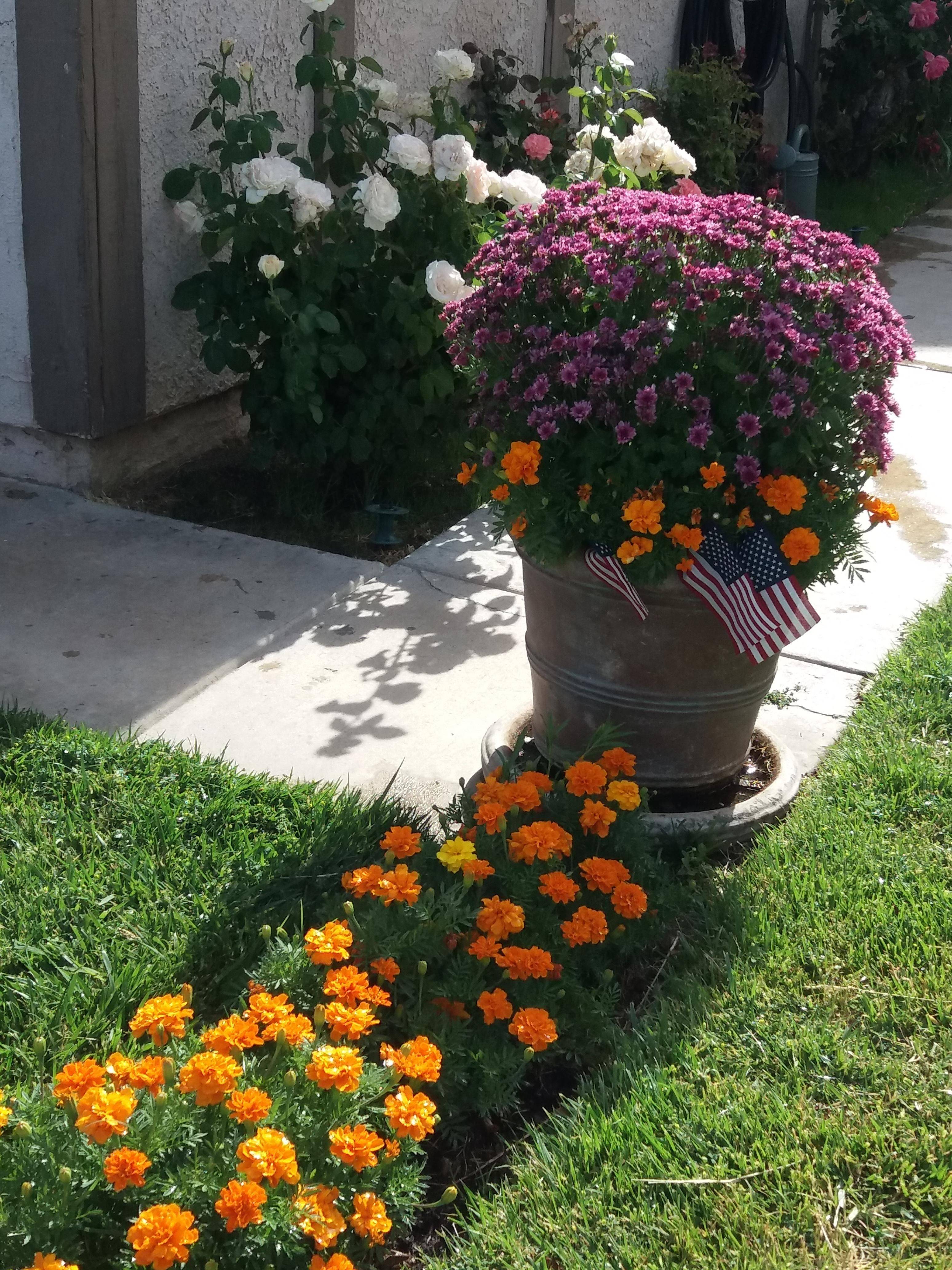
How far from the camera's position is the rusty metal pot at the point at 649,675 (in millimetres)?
2709

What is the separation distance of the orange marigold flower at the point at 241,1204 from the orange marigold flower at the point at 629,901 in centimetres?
87

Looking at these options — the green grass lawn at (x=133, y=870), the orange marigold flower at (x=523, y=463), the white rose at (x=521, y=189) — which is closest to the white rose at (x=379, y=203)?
the white rose at (x=521, y=189)

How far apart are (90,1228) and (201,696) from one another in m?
1.70

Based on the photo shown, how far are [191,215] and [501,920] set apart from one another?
2.84 meters

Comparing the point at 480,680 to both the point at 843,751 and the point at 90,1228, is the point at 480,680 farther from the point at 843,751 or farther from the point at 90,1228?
the point at 90,1228

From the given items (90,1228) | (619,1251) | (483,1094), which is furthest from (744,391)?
(90,1228)

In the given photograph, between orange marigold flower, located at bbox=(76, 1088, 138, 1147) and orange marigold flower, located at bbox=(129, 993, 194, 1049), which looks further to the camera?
orange marigold flower, located at bbox=(129, 993, 194, 1049)

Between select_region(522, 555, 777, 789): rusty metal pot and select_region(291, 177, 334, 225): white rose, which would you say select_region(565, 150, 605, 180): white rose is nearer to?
select_region(291, 177, 334, 225): white rose

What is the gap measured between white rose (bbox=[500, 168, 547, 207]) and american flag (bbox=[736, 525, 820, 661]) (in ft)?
6.47

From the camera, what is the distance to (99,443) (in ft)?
14.4

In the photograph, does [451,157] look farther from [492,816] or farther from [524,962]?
[524,962]

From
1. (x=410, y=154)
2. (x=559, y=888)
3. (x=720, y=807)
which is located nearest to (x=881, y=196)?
(x=410, y=154)

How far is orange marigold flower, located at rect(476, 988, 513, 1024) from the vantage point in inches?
84.2

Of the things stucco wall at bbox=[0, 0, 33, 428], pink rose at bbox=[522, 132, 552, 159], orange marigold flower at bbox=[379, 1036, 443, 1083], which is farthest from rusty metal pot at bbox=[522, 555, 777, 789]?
pink rose at bbox=[522, 132, 552, 159]
